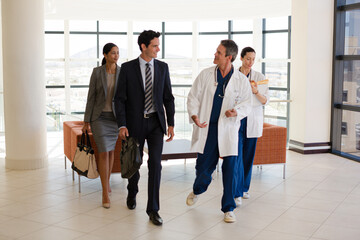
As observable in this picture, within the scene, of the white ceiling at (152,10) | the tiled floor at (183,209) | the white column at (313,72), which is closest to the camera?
the tiled floor at (183,209)

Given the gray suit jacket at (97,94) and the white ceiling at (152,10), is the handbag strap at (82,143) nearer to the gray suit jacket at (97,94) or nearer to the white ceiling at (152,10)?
the gray suit jacket at (97,94)

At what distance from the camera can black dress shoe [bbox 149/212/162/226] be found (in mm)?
4598

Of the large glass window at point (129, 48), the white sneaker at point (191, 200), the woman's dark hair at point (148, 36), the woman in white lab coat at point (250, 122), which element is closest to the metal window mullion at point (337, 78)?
the woman in white lab coat at point (250, 122)

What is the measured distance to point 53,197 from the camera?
5.63 metres

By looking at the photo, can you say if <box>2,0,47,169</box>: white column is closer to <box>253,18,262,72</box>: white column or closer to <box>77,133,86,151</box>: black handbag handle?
<box>77,133,86,151</box>: black handbag handle

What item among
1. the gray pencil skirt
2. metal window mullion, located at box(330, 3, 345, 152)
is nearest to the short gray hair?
the gray pencil skirt

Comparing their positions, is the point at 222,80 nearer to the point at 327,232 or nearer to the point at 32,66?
the point at 327,232

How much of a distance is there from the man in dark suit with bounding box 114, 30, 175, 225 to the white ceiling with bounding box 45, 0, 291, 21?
32.5 ft

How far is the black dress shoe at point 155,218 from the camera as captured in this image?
460cm

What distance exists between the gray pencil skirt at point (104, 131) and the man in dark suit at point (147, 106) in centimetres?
64

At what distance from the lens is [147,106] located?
4676 millimetres

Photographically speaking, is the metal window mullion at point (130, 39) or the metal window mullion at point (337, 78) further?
the metal window mullion at point (130, 39)

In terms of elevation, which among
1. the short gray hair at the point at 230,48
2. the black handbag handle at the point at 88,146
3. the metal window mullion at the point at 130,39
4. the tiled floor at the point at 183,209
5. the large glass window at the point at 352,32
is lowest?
the tiled floor at the point at 183,209

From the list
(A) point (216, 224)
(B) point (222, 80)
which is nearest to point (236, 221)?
(A) point (216, 224)
